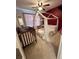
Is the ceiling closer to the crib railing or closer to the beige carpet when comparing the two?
the crib railing

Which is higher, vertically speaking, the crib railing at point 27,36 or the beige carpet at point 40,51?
Result: the crib railing at point 27,36

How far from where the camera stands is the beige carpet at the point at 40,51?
116cm

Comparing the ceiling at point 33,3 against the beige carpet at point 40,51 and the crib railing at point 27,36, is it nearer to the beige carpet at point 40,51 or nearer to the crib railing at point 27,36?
the crib railing at point 27,36

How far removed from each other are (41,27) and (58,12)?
0.21m

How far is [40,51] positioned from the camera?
46.3 inches

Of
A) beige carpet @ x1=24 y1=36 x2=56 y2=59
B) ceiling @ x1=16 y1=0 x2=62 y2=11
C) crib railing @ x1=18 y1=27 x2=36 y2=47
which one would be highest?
ceiling @ x1=16 y1=0 x2=62 y2=11

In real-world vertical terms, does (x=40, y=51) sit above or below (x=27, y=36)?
below

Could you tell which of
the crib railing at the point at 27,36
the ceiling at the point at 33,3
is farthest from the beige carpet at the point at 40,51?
the ceiling at the point at 33,3

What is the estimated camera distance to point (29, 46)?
117cm

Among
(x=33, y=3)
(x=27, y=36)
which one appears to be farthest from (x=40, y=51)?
(x=33, y=3)

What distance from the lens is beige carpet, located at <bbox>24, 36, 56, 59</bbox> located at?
116 cm

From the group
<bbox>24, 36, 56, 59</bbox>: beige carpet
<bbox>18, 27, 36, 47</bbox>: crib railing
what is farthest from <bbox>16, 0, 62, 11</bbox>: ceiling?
<bbox>24, 36, 56, 59</bbox>: beige carpet

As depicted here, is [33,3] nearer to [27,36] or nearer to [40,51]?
[27,36]
